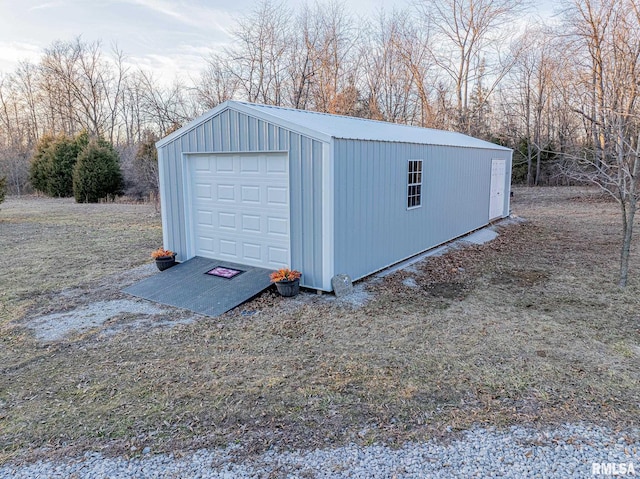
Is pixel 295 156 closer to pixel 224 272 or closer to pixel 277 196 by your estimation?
pixel 277 196

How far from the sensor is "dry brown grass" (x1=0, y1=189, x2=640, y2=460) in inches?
111

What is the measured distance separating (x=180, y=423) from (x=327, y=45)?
57.8 ft

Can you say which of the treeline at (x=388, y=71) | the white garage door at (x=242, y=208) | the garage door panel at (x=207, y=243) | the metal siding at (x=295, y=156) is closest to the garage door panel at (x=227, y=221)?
the white garage door at (x=242, y=208)

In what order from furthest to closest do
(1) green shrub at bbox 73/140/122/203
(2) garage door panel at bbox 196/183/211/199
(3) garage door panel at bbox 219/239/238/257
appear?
1. (1) green shrub at bbox 73/140/122/203
2. (2) garage door panel at bbox 196/183/211/199
3. (3) garage door panel at bbox 219/239/238/257

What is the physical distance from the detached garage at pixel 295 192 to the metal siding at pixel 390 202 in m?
0.02

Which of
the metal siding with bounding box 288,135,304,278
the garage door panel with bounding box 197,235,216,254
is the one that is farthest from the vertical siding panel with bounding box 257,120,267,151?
the garage door panel with bounding box 197,235,216,254

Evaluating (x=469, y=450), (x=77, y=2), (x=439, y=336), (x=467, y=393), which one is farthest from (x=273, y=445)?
(x=77, y=2)

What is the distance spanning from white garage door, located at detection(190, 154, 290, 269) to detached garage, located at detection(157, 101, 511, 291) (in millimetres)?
14

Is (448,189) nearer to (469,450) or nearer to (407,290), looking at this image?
(407,290)

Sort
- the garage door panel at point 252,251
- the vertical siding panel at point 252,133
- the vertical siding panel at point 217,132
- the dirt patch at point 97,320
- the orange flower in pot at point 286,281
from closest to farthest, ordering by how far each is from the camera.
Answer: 1. the dirt patch at point 97,320
2. the orange flower in pot at point 286,281
3. the vertical siding panel at point 252,133
4. the vertical siding panel at point 217,132
5. the garage door panel at point 252,251

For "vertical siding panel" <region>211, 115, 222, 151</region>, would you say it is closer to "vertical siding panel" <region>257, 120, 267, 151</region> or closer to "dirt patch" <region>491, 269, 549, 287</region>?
"vertical siding panel" <region>257, 120, 267, 151</region>

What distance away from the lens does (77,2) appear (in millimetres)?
16906

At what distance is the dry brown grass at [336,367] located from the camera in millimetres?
2830

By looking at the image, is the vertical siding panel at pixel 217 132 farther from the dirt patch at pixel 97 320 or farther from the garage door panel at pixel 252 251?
the dirt patch at pixel 97 320
